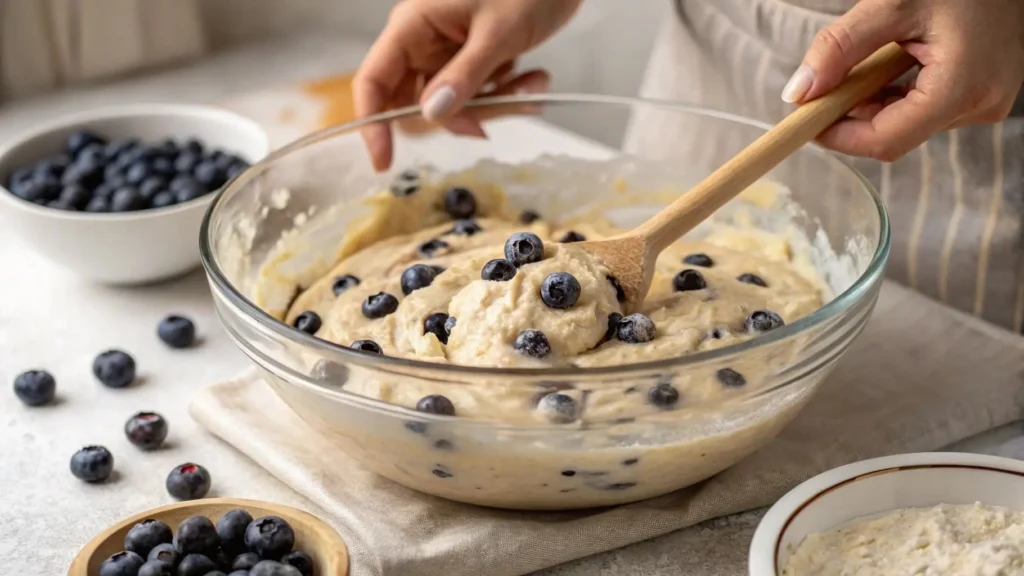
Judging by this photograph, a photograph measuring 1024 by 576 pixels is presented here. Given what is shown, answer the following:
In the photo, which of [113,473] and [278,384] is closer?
[278,384]

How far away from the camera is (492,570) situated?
129cm

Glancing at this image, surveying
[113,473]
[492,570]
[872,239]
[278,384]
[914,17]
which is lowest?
[113,473]

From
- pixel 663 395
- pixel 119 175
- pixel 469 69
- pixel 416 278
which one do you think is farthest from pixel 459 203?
pixel 663 395

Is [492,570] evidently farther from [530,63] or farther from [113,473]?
[530,63]

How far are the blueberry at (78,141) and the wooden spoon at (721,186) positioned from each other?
1.20 meters

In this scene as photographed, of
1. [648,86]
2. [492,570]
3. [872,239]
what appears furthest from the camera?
[648,86]

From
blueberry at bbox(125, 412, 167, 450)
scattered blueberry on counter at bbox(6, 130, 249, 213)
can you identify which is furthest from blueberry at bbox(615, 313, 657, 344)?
scattered blueberry on counter at bbox(6, 130, 249, 213)

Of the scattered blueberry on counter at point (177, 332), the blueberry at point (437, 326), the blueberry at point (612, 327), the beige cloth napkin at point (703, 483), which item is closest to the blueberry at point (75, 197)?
the scattered blueberry on counter at point (177, 332)

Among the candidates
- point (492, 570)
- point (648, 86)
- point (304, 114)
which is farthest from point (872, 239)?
point (304, 114)

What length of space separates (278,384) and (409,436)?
199mm

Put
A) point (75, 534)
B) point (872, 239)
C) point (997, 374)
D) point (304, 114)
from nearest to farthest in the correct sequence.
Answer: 1. point (75, 534)
2. point (872, 239)
3. point (997, 374)
4. point (304, 114)

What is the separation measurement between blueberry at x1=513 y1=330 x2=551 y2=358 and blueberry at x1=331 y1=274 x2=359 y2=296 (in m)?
0.41

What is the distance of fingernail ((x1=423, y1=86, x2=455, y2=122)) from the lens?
1.73 metres

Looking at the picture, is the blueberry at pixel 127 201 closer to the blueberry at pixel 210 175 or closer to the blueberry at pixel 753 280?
the blueberry at pixel 210 175
